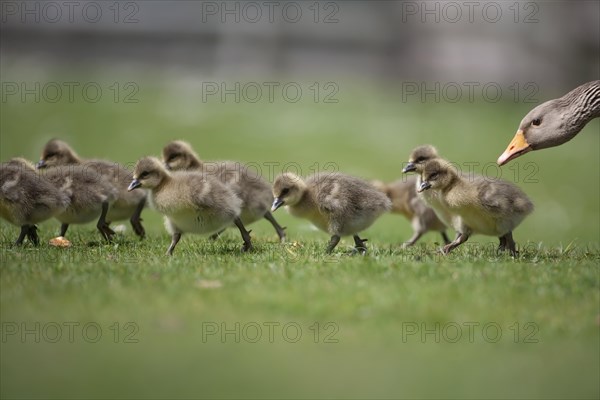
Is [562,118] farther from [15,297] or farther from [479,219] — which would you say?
[15,297]

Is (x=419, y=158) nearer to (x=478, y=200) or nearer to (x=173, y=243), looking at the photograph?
(x=478, y=200)

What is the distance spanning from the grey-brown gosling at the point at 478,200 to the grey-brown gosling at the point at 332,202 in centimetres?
56

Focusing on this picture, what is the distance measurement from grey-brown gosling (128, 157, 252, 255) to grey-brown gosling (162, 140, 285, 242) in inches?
19.2

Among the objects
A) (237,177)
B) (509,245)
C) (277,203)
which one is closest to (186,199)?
(277,203)

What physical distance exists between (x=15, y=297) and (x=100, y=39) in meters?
27.0

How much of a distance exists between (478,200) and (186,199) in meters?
2.79

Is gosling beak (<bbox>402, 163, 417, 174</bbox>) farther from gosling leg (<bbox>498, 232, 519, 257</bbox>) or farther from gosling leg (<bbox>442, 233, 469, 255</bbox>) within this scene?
gosling leg (<bbox>498, 232, 519, 257</bbox>)

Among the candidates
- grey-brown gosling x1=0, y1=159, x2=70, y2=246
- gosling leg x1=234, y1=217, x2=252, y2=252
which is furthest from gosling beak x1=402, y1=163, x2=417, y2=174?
grey-brown gosling x1=0, y1=159, x2=70, y2=246

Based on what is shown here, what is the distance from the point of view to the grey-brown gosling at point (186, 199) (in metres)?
7.09

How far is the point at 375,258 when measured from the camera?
22.8ft

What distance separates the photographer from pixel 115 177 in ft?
27.4

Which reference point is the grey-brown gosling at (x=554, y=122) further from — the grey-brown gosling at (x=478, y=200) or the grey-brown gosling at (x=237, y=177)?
the grey-brown gosling at (x=237, y=177)

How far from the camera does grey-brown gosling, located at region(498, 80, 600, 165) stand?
26.5 feet

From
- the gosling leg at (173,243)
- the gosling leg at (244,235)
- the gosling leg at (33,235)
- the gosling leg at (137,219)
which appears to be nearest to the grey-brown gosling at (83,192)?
the gosling leg at (33,235)
